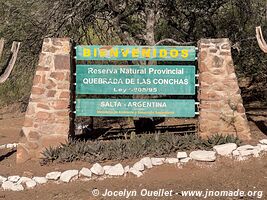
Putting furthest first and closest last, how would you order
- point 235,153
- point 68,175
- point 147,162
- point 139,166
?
point 235,153 → point 147,162 → point 139,166 → point 68,175

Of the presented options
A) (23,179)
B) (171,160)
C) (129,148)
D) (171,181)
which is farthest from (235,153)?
(23,179)

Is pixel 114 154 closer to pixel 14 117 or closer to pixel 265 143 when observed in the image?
pixel 265 143

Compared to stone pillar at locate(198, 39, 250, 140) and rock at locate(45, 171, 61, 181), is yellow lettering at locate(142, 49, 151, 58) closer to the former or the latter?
stone pillar at locate(198, 39, 250, 140)

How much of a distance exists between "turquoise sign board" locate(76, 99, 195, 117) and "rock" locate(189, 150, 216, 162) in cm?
→ 146

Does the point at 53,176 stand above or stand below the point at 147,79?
below

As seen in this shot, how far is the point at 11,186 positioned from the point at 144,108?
10.3 ft

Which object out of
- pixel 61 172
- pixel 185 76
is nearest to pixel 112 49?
pixel 185 76

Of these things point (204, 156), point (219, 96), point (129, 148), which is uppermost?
point (219, 96)

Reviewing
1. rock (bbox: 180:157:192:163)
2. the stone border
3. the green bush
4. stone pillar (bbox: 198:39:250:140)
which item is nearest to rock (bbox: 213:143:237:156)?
the stone border

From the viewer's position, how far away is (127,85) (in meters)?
10.0

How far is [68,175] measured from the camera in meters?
8.34

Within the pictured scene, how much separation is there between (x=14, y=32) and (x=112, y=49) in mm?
4949

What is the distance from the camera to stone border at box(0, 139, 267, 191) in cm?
832

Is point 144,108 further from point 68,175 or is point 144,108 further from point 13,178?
point 13,178
